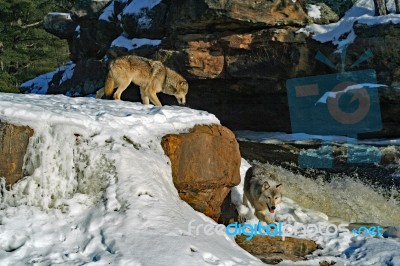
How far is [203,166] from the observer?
6812mm

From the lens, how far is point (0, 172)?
504 centimetres

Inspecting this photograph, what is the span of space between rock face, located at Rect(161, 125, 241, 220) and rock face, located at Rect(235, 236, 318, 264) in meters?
0.82

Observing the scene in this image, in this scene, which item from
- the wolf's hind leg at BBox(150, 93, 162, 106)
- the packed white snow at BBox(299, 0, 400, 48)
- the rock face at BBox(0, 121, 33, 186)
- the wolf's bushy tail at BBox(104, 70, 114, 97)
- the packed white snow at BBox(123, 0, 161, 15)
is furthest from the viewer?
the packed white snow at BBox(123, 0, 161, 15)

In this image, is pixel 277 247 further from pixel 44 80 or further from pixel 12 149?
pixel 44 80

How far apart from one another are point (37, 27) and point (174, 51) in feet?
61.7

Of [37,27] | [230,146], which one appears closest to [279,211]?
[230,146]

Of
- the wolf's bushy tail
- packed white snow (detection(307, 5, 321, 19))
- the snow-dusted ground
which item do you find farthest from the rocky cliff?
the snow-dusted ground

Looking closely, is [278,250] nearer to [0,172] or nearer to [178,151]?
[178,151]

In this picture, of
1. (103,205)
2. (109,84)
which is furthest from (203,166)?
(109,84)

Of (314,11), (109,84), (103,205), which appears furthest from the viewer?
(314,11)

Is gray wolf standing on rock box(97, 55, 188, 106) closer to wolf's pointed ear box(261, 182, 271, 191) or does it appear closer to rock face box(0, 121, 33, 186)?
wolf's pointed ear box(261, 182, 271, 191)

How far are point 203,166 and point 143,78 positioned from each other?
14.1 feet

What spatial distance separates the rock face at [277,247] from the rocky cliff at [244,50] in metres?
14.0

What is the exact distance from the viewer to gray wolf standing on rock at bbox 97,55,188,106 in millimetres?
9945
